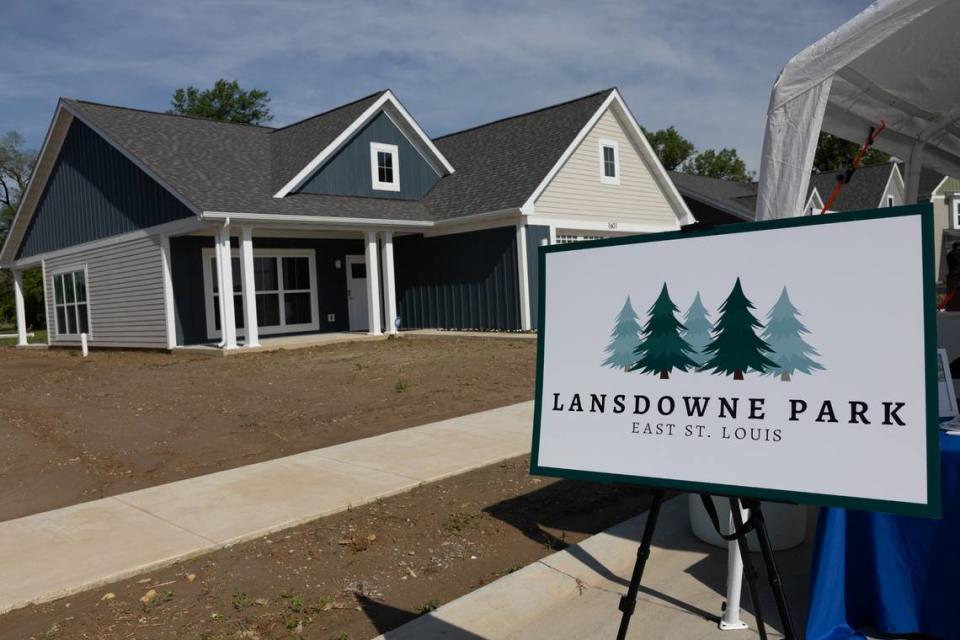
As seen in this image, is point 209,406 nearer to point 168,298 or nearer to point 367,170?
point 168,298

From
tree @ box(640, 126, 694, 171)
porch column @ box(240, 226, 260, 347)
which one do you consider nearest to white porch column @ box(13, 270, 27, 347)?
porch column @ box(240, 226, 260, 347)

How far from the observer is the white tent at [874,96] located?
405 centimetres

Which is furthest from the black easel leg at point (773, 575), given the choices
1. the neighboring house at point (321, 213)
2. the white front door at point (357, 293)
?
the white front door at point (357, 293)

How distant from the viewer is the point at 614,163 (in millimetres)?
20719

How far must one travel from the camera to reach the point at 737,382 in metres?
2.54

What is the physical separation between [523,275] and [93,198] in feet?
37.5

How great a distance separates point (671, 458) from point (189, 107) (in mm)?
63090

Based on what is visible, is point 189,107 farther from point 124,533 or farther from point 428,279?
point 124,533

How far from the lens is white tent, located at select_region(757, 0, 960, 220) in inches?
160

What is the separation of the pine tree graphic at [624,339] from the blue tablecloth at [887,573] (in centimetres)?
122

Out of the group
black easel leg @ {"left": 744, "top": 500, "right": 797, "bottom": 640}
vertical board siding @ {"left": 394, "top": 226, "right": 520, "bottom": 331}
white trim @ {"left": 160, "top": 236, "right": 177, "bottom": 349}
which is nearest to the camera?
black easel leg @ {"left": 744, "top": 500, "right": 797, "bottom": 640}

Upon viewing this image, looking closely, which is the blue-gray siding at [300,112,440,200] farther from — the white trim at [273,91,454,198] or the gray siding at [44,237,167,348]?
the gray siding at [44,237,167,348]

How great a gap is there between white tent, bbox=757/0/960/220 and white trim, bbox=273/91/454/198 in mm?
13534

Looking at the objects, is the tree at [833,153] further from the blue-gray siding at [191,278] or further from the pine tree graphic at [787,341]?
the pine tree graphic at [787,341]
